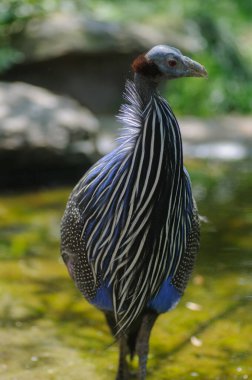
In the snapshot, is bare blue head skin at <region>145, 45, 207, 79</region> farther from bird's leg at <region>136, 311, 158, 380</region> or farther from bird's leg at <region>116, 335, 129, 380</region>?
bird's leg at <region>116, 335, 129, 380</region>

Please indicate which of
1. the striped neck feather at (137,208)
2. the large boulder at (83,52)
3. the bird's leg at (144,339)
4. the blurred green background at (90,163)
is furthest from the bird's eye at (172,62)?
the large boulder at (83,52)

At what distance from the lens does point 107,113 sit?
1138cm

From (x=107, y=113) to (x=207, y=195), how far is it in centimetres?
437

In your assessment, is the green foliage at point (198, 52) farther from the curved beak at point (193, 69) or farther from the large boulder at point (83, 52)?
the curved beak at point (193, 69)

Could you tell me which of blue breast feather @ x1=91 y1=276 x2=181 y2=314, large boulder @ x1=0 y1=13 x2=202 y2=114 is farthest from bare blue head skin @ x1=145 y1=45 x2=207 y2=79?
large boulder @ x1=0 y1=13 x2=202 y2=114

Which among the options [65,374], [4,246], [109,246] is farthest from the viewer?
[4,246]

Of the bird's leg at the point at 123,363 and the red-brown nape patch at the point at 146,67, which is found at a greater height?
the red-brown nape patch at the point at 146,67

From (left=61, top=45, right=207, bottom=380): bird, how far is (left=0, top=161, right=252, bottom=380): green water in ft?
2.07

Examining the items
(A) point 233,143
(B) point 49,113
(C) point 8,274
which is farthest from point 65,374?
(A) point 233,143

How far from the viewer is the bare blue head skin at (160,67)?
3371 millimetres

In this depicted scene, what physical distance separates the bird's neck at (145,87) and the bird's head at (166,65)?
0.01 m

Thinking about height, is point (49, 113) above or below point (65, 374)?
above

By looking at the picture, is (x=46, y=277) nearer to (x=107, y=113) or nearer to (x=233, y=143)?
(x=233, y=143)

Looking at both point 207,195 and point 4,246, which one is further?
point 207,195
